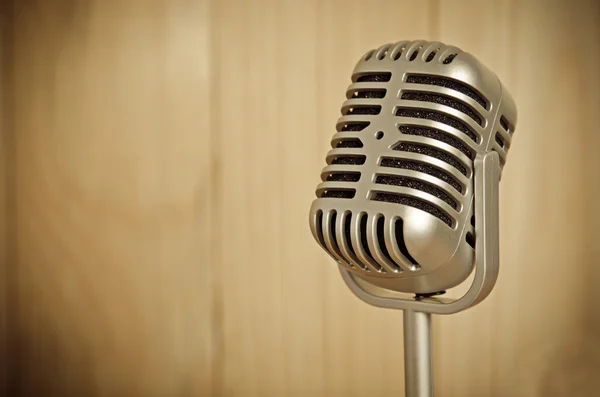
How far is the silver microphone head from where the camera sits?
72 centimetres

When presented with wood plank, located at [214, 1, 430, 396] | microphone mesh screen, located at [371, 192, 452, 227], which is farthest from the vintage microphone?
wood plank, located at [214, 1, 430, 396]

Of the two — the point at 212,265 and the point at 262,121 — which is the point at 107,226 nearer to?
the point at 212,265

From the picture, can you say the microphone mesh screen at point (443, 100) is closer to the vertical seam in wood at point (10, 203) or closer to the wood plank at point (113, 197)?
the wood plank at point (113, 197)

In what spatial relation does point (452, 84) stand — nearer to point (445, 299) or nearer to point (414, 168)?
point (414, 168)

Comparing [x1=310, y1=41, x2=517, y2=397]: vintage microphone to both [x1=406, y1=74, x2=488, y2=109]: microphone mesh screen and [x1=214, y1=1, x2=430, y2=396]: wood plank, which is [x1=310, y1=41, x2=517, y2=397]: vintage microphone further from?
[x1=214, y1=1, x2=430, y2=396]: wood plank

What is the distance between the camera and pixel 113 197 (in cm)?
149

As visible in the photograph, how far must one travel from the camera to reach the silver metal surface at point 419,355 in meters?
0.81

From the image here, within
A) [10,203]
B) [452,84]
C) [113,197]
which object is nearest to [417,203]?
[452,84]

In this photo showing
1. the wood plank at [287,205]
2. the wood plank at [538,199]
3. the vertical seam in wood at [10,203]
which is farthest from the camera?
the vertical seam in wood at [10,203]

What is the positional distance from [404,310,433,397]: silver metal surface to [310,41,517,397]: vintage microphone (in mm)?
31

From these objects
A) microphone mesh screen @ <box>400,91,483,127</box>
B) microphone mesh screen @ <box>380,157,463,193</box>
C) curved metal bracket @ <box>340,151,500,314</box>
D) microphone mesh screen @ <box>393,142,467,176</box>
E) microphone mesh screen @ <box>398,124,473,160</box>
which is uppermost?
microphone mesh screen @ <box>400,91,483,127</box>

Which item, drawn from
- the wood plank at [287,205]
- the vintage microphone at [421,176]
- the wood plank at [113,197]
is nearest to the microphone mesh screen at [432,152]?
the vintage microphone at [421,176]

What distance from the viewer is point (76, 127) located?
1513 mm

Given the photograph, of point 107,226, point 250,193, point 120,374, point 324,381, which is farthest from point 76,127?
point 324,381
